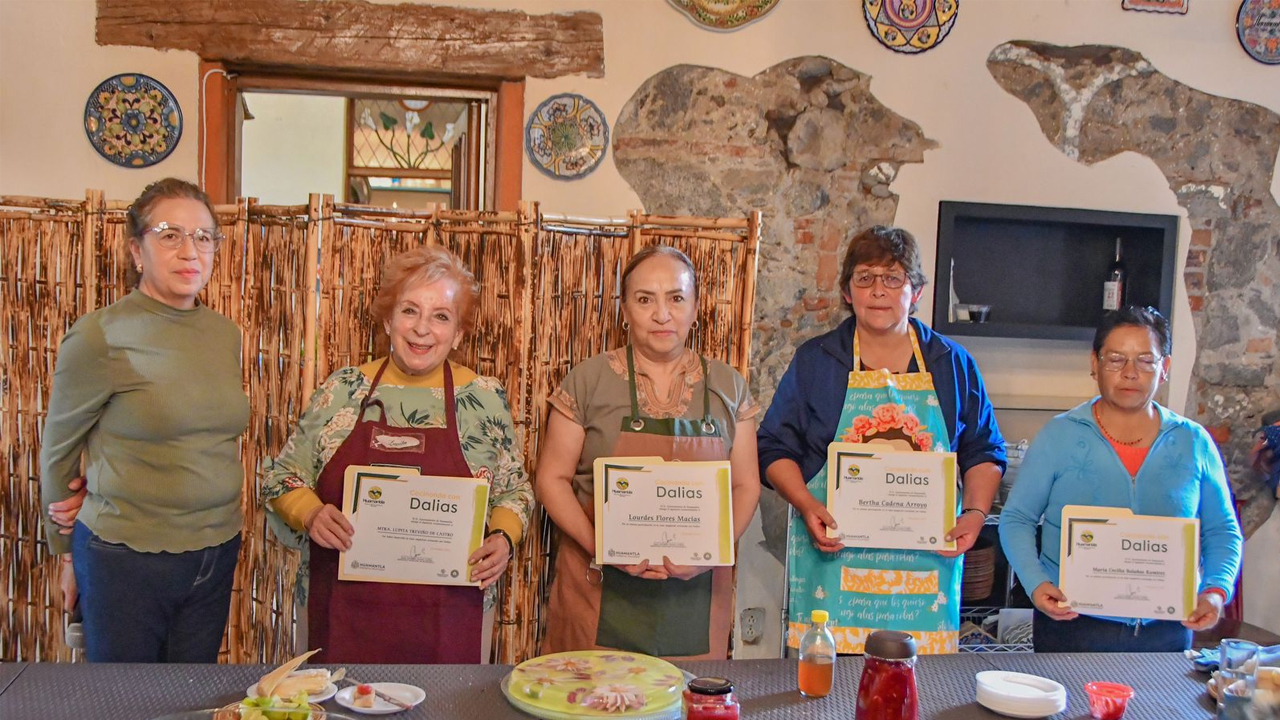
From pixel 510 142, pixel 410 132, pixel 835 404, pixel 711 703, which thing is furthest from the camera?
pixel 410 132

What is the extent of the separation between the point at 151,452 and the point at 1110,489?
7.71 ft

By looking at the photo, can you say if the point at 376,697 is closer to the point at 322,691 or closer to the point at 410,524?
the point at 322,691

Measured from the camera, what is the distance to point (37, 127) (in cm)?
402

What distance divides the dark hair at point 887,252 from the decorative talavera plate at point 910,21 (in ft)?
5.75

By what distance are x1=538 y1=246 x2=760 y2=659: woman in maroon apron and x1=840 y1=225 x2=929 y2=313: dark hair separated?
47 centimetres

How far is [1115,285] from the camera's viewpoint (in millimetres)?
4426

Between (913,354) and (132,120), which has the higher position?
(132,120)

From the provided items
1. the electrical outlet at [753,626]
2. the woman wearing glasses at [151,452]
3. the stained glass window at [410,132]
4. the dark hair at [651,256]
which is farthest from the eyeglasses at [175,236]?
the stained glass window at [410,132]

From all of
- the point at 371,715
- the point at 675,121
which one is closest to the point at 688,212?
the point at 675,121

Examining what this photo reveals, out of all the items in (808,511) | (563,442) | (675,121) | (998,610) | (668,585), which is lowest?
(998,610)

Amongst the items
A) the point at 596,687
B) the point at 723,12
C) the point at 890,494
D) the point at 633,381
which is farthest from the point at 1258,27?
the point at 596,687

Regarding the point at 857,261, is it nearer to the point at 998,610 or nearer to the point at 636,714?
the point at 636,714

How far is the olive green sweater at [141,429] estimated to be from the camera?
2.51 meters

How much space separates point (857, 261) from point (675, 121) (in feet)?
5.30
